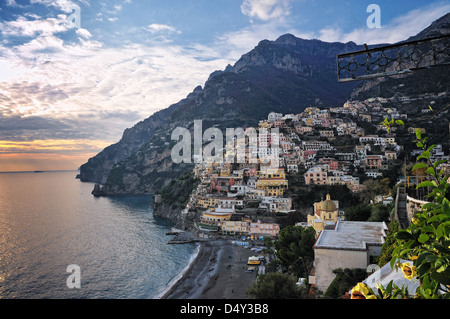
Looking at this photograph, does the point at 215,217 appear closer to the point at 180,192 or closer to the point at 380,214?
the point at 180,192

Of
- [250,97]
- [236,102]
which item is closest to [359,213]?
[236,102]

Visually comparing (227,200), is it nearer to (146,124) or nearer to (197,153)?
(197,153)

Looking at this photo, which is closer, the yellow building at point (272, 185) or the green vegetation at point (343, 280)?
the green vegetation at point (343, 280)

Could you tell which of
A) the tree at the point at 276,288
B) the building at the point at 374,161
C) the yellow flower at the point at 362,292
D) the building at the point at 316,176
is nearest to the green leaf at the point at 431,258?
the yellow flower at the point at 362,292

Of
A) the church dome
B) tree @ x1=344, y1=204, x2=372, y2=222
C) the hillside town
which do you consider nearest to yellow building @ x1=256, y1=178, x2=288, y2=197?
the hillside town

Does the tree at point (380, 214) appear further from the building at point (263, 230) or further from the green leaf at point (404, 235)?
the building at point (263, 230)
